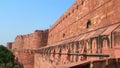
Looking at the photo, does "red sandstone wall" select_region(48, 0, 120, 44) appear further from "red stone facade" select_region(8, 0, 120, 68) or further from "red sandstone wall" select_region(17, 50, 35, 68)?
"red sandstone wall" select_region(17, 50, 35, 68)

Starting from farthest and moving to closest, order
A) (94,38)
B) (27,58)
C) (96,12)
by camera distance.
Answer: (27,58) < (96,12) < (94,38)

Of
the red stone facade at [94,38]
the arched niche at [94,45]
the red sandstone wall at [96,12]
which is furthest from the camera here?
the red sandstone wall at [96,12]

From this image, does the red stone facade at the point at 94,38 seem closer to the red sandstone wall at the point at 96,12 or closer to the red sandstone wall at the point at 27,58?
the red sandstone wall at the point at 96,12

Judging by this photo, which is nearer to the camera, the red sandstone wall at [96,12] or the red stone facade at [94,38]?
the red stone facade at [94,38]

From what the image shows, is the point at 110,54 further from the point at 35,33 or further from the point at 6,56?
the point at 6,56

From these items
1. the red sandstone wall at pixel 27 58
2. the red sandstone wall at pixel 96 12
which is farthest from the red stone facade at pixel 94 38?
the red sandstone wall at pixel 27 58

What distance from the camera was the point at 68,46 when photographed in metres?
7.68

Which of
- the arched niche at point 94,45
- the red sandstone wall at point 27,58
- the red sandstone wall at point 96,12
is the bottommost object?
the red sandstone wall at point 27,58

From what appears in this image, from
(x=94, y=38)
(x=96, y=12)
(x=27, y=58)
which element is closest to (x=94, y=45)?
(x=94, y=38)

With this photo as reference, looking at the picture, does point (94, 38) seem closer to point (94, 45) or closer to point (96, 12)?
point (94, 45)

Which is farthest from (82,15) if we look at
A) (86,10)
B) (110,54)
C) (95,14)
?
(110,54)

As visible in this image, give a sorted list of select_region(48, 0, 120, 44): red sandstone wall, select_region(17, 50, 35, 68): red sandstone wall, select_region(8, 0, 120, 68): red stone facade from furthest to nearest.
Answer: select_region(17, 50, 35, 68): red sandstone wall, select_region(48, 0, 120, 44): red sandstone wall, select_region(8, 0, 120, 68): red stone facade

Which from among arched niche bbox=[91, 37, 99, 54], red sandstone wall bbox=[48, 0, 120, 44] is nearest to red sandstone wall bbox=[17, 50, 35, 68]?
red sandstone wall bbox=[48, 0, 120, 44]

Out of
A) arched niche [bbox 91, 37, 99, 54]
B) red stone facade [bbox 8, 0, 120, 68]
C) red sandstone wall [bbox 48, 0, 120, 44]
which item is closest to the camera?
red stone facade [bbox 8, 0, 120, 68]
